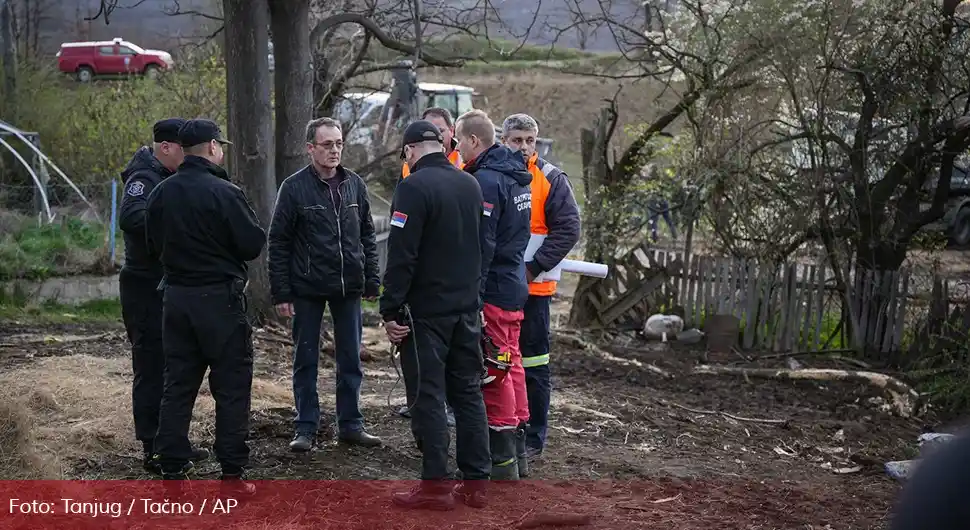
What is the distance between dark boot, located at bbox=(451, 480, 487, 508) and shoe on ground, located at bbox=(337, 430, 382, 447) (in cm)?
112

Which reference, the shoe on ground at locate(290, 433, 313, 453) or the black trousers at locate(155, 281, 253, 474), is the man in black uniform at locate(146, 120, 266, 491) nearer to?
the black trousers at locate(155, 281, 253, 474)

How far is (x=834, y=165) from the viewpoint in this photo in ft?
37.3

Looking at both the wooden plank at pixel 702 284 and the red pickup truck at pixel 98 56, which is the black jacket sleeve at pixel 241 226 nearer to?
the wooden plank at pixel 702 284

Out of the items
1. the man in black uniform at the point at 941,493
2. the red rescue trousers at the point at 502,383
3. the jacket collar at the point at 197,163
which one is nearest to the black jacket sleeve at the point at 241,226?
the jacket collar at the point at 197,163

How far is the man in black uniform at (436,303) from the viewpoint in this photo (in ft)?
16.6

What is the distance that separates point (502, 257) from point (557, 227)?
23.2 inches

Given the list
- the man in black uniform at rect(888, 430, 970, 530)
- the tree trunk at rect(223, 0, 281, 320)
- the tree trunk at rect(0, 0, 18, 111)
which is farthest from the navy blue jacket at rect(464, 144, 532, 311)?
the tree trunk at rect(0, 0, 18, 111)

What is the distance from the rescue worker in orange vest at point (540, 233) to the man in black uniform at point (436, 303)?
82cm

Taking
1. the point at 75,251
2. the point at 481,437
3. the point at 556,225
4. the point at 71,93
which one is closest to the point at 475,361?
the point at 481,437

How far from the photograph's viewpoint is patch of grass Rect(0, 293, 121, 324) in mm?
11289

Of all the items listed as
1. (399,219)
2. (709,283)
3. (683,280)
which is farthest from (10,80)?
(399,219)

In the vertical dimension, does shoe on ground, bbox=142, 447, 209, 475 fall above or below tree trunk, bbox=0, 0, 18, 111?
below

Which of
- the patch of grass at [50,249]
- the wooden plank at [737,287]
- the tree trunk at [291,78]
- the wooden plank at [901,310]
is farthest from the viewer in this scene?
the patch of grass at [50,249]

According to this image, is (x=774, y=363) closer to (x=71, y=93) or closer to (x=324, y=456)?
(x=324, y=456)
